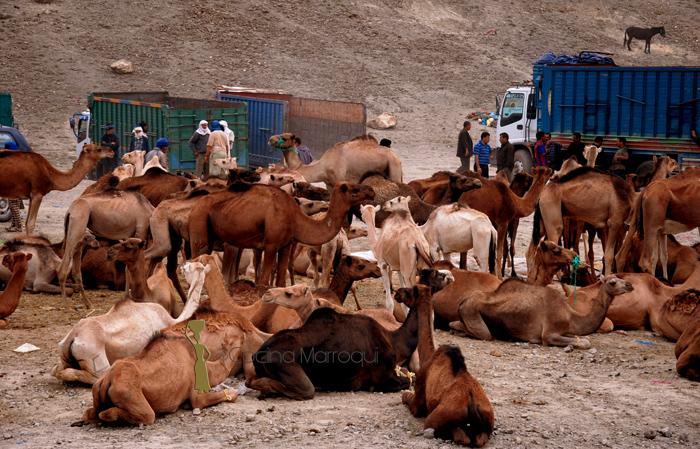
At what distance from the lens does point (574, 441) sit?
7.98 m

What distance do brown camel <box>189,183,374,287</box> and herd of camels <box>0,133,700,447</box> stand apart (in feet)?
0.07

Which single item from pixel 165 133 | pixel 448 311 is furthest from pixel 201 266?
pixel 165 133

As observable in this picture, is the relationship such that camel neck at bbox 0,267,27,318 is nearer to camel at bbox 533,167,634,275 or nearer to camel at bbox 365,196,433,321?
camel at bbox 365,196,433,321

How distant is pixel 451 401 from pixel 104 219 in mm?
6877

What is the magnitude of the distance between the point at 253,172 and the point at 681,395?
7.10m

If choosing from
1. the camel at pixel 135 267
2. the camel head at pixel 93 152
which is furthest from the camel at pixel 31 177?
the camel at pixel 135 267

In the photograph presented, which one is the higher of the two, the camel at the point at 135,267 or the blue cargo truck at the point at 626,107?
the blue cargo truck at the point at 626,107

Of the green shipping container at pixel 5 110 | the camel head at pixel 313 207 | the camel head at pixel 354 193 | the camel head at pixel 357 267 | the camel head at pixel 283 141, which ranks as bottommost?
the camel head at pixel 357 267

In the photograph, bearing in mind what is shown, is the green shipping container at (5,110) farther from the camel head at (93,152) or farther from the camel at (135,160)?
the camel head at (93,152)

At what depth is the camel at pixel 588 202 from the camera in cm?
1514

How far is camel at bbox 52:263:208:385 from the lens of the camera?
898 centimetres

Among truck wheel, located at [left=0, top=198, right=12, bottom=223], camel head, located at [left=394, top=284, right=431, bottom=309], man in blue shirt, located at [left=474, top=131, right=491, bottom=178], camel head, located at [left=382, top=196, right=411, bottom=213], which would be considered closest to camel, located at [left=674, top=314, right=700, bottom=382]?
camel head, located at [left=394, top=284, right=431, bottom=309]

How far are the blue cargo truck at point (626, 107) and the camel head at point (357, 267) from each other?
517 inches

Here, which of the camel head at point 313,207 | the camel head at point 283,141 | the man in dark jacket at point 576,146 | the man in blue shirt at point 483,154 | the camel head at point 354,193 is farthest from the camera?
the man in blue shirt at point 483,154
